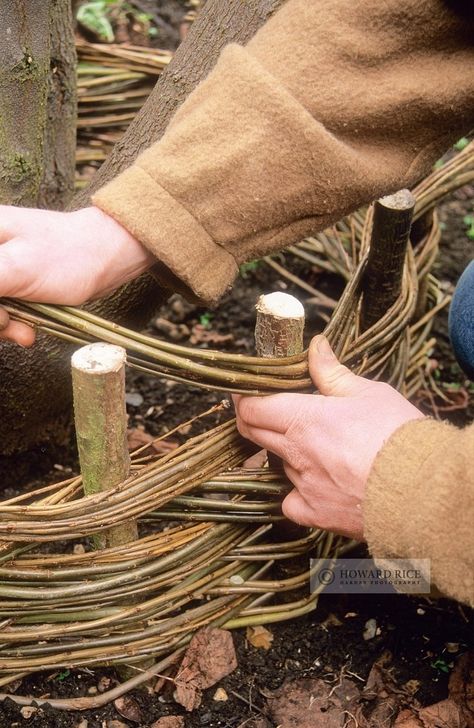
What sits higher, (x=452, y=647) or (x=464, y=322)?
(x=464, y=322)

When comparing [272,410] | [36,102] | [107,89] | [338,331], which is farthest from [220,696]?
[107,89]

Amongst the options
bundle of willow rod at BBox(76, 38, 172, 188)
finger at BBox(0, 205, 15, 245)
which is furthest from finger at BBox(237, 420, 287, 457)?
bundle of willow rod at BBox(76, 38, 172, 188)

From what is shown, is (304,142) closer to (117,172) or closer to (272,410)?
(272,410)

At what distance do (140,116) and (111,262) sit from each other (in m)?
0.63

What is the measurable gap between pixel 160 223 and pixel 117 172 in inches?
22.0

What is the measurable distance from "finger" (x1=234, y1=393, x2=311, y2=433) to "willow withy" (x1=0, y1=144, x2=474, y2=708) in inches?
1.0

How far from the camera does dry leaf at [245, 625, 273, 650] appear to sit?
150cm

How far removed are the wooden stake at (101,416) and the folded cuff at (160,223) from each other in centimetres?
15

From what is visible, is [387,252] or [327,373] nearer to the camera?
[327,373]

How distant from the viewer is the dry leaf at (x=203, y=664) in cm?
139

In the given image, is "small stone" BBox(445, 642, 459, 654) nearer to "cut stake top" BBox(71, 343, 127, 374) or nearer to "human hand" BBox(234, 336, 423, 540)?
"human hand" BBox(234, 336, 423, 540)

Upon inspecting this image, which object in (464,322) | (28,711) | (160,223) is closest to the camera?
(160,223)

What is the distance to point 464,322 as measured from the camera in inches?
61.6

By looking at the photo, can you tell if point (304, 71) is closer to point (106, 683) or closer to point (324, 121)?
point (324, 121)
